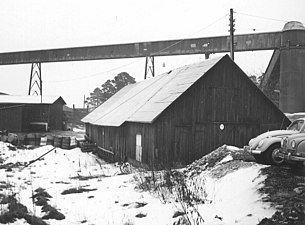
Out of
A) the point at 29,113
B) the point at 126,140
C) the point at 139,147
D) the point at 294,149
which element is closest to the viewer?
the point at 294,149

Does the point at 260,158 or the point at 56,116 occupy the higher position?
the point at 56,116

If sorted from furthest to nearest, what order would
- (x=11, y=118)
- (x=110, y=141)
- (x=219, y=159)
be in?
(x=11, y=118) < (x=110, y=141) < (x=219, y=159)

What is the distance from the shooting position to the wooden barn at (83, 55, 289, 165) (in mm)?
19125

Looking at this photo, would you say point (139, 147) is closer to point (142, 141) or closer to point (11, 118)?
point (142, 141)

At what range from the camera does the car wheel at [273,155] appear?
11891 mm

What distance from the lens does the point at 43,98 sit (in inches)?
1740

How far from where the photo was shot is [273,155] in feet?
39.1

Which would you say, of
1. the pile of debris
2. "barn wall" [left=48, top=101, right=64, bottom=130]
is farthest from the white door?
"barn wall" [left=48, top=101, right=64, bottom=130]

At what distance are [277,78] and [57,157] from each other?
22213 millimetres

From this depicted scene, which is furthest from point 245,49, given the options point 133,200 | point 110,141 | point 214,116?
point 133,200

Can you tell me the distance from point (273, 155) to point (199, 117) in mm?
8165

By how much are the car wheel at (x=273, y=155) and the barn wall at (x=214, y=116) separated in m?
7.36

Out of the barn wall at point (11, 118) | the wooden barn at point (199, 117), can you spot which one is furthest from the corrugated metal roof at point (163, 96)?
the barn wall at point (11, 118)

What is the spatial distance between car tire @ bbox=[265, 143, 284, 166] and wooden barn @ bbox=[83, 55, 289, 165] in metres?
6.81
